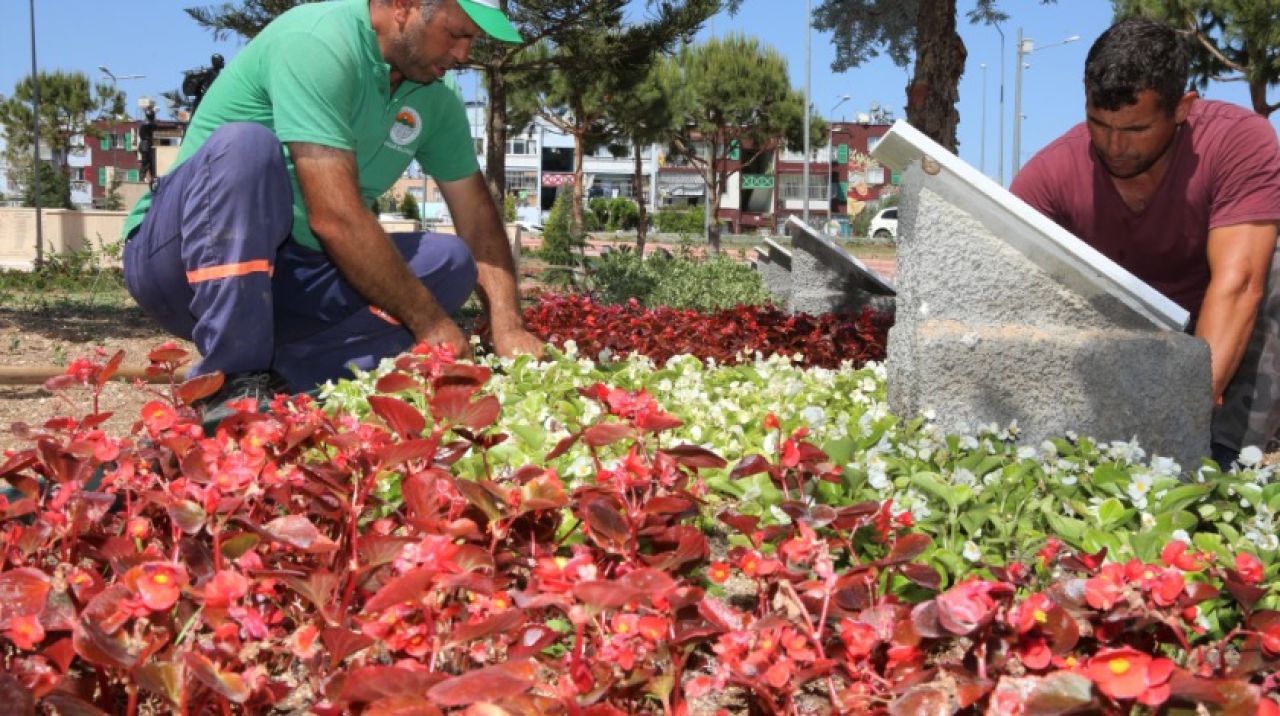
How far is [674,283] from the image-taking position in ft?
33.7

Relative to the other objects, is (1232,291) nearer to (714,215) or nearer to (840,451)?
(840,451)

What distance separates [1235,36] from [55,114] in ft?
138

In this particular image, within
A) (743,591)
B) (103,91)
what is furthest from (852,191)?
(743,591)

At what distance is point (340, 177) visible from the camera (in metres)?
2.77

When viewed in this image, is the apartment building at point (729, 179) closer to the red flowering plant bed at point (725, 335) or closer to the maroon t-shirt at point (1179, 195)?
the red flowering plant bed at point (725, 335)

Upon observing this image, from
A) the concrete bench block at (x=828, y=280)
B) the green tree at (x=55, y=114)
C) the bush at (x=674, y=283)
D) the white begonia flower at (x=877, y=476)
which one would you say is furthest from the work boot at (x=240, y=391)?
the green tree at (x=55, y=114)

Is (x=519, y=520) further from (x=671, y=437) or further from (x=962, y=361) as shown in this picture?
(x=962, y=361)

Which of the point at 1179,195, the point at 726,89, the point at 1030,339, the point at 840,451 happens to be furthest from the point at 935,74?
the point at 726,89

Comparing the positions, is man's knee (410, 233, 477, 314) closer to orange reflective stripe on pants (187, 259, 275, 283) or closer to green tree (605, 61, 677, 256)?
orange reflective stripe on pants (187, 259, 275, 283)

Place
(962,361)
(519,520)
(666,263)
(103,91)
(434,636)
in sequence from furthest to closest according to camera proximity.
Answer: (103,91) < (666,263) < (962,361) < (519,520) < (434,636)

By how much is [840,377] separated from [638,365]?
0.57 metres

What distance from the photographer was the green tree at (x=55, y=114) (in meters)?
44.5

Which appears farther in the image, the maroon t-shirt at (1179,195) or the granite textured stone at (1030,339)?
the maroon t-shirt at (1179,195)

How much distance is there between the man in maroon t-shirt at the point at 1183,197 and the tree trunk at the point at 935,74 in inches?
148
